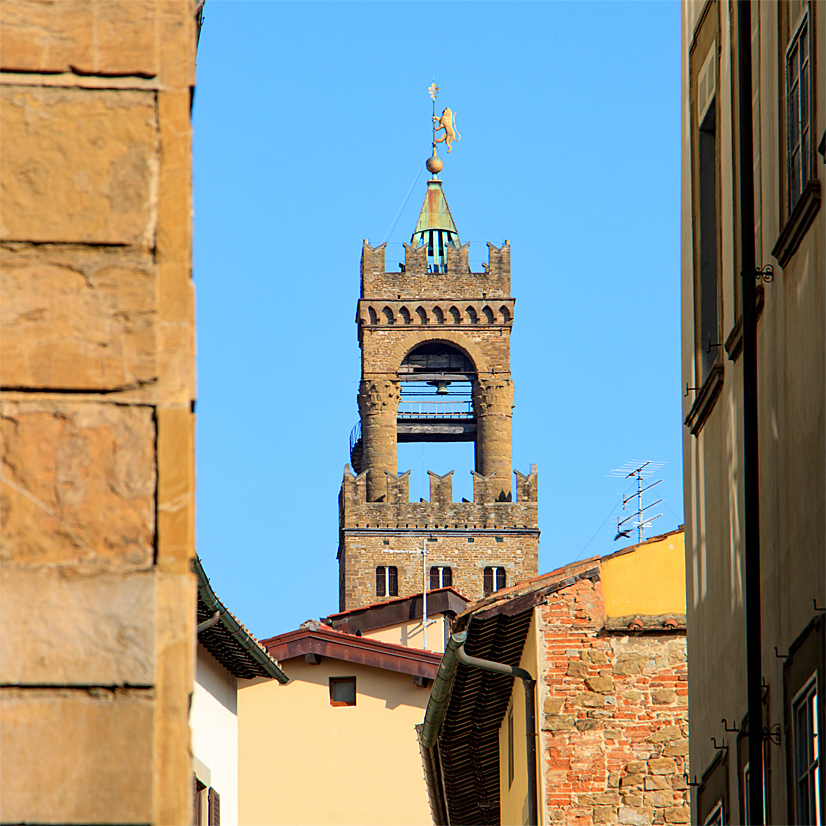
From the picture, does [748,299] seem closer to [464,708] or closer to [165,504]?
[165,504]

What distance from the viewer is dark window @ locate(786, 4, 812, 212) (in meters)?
6.73

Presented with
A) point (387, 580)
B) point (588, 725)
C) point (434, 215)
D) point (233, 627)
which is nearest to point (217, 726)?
point (233, 627)

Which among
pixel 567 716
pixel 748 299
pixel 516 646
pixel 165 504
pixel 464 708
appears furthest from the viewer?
pixel 464 708

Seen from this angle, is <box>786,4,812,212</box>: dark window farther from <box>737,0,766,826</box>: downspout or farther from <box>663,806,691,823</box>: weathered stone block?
<box>663,806,691,823</box>: weathered stone block

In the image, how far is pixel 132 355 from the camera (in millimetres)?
3658

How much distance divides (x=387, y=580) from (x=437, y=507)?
3295 mm

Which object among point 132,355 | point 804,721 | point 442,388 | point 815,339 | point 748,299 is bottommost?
point 804,721

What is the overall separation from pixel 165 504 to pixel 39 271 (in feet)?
1.90

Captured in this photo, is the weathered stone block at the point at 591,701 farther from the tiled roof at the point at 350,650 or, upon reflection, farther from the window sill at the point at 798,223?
the tiled roof at the point at 350,650

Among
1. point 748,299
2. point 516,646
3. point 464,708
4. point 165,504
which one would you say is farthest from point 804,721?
point 464,708

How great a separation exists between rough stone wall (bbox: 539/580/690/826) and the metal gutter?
3.02m

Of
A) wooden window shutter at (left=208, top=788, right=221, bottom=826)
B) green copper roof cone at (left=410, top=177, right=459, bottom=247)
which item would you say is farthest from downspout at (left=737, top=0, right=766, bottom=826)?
green copper roof cone at (left=410, top=177, right=459, bottom=247)

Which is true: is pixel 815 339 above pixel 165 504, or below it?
above

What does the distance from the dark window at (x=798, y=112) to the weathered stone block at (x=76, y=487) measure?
381 cm
